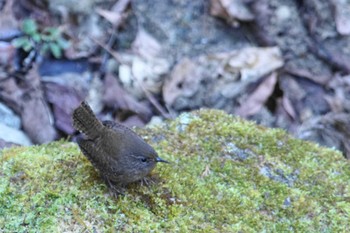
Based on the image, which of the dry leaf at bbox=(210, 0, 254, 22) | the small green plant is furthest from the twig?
the dry leaf at bbox=(210, 0, 254, 22)

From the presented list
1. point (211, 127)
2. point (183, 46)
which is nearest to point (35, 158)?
point (211, 127)

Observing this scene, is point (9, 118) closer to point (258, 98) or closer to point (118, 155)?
point (118, 155)

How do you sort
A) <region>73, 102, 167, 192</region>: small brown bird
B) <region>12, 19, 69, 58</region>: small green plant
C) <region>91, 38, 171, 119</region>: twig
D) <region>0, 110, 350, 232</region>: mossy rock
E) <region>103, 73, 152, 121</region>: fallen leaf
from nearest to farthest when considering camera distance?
<region>0, 110, 350, 232</region>: mossy rock
<region>73, 102, 167, 192</region>: small brown bird
<region>103, 73, 152, 121</region>: fallen leaf
<region>91, 38, 171, 119</region>: twig
<region>12, 19, 69, 58</region>: small green plant

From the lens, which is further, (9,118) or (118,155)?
(9,118)

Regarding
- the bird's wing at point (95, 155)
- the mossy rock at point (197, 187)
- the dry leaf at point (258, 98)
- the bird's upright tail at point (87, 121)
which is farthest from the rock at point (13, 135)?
the dry leaf at point (258, 98)

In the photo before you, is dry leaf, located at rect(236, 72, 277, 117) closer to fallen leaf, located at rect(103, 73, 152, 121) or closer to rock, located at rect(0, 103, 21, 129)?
fallen leaf, located at rect(103, 73, 152, 121)

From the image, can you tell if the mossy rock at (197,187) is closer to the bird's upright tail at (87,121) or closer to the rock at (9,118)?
the bird's upright tail at (87,121)

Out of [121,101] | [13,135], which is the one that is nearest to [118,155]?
[13,135]

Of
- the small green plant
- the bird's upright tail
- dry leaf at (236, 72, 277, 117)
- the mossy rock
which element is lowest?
dry leaf at (236, 72, 277, 117)
